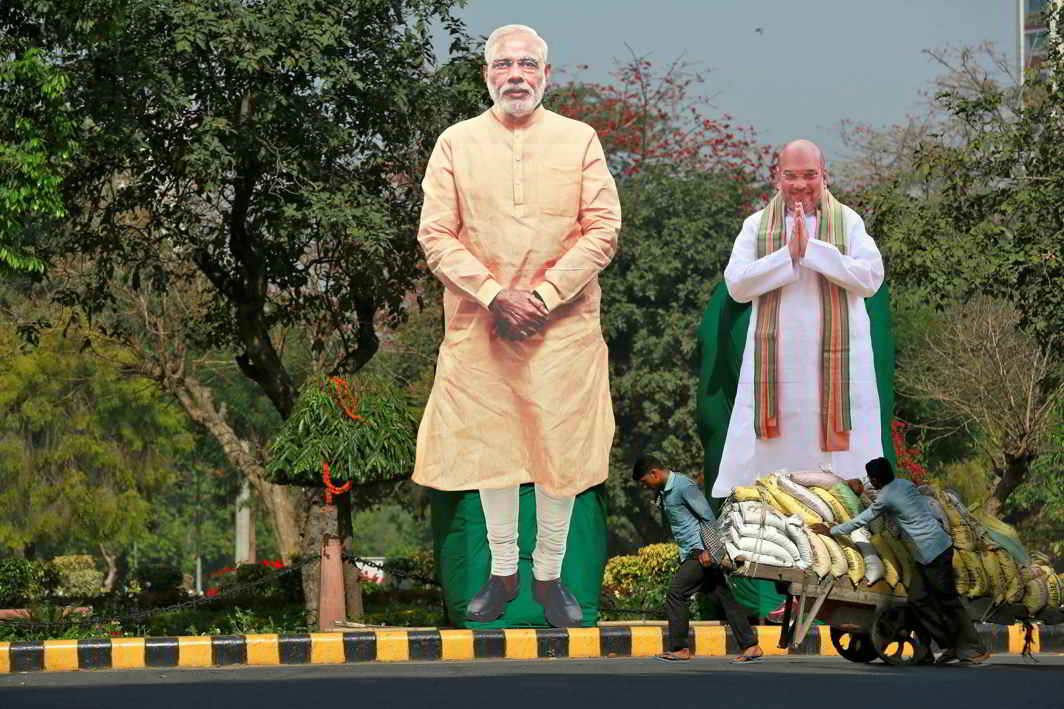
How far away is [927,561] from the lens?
11102 millimetres

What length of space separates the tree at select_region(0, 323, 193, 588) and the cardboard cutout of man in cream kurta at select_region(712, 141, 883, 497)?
763 inches

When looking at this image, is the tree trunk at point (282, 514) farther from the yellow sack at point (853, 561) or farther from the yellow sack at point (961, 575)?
the yellow sack at point (961, 575)

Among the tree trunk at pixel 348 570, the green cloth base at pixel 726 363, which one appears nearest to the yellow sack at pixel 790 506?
the green cloth base at pixel 726 363

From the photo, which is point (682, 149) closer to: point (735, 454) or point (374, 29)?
point (374, 29)

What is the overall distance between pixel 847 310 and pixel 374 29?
6265 mm

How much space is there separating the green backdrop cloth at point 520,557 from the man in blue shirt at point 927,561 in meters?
2.93

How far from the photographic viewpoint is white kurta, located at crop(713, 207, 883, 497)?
14492 millimetres

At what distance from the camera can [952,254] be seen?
62.8 ft

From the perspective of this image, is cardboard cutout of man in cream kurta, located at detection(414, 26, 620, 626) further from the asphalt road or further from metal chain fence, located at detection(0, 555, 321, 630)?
metal chain fence, located at detection(0, 555, 321, 630)

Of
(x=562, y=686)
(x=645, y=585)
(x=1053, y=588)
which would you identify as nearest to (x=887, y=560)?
(x=1053, y=588)

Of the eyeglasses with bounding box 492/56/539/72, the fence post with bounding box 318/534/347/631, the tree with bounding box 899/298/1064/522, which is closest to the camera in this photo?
the eyeglasses with bounding box 492/56/539/72

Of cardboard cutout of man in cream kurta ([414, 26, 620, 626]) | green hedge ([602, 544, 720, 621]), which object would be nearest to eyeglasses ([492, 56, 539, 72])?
cardboard cutout of man in cream kurta ([414, 26, 620, 626])

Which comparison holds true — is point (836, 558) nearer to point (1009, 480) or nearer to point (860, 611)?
point (860, 611)

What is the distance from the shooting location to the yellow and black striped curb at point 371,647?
12742 mm
